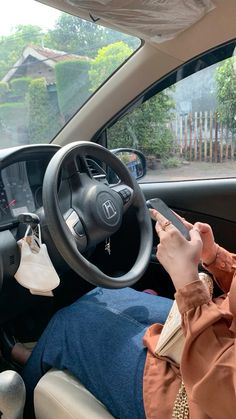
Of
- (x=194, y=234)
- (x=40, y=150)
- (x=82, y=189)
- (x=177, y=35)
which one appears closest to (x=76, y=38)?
(x=177, y=35)

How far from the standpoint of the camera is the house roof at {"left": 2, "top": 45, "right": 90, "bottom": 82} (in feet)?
5.51

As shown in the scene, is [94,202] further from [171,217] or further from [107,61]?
[107,61]

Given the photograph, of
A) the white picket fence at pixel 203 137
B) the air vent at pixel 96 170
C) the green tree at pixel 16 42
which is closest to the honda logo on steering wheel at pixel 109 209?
the air vent at pixel 96 170

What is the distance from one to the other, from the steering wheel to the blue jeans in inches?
5.4

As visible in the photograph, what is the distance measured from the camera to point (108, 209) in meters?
1.37

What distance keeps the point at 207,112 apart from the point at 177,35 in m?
0.48

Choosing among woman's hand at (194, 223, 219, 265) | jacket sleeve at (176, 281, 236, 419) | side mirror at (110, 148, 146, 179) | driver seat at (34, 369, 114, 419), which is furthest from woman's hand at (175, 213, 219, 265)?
side mirror at (110, 148, 146, 179)

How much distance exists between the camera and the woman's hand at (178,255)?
95cm

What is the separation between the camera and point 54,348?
130 centimetres

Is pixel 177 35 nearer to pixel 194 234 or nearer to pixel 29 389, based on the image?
pixel 194 234

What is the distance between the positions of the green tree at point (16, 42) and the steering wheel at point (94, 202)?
0.52 metres

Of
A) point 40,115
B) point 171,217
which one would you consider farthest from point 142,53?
point 171,217

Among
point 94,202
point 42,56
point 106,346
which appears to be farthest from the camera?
point 42,56

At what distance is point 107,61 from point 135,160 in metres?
0.52
